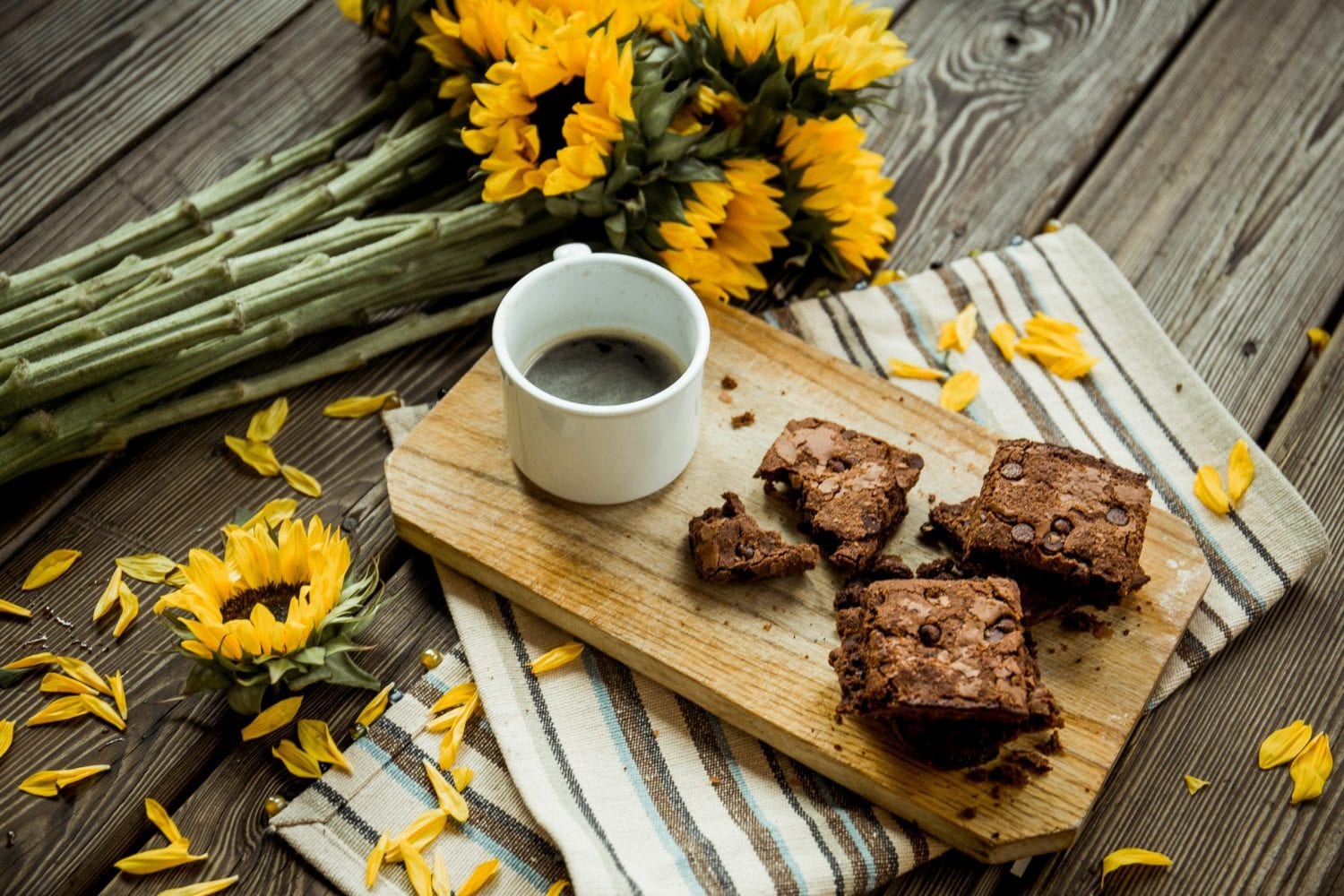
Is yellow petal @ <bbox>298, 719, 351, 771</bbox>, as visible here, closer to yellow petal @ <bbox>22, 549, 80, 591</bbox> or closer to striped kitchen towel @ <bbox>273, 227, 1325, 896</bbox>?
striped kitchen towel @ <bbox>273, 227, 1325, 896</bbox>

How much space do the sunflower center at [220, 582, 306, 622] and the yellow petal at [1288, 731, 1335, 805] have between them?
3.89ft

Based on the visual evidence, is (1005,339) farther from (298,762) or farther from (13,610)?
(13,610)

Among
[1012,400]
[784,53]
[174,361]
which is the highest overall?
[784,53]

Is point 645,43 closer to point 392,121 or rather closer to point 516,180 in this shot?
point 516,180

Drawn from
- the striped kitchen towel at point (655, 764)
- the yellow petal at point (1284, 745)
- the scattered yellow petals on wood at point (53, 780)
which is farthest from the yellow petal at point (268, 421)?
the yellow petal at point (1284, 745)

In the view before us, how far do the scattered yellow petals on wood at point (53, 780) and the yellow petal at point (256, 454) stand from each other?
415 mm

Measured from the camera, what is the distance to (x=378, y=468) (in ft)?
5.22

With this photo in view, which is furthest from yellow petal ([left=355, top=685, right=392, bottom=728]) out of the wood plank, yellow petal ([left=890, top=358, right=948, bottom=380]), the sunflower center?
the wood plank

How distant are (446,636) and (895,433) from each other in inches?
24.3

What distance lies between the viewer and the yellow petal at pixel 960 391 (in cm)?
164

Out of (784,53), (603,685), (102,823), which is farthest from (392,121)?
(102,823)

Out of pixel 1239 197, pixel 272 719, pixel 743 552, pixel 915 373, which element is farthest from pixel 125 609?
pixel 1239 197

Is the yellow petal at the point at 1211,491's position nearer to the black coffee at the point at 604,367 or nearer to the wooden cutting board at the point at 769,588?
the wooden cutting board at the point at 769,588

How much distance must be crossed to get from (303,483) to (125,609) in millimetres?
262
